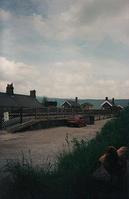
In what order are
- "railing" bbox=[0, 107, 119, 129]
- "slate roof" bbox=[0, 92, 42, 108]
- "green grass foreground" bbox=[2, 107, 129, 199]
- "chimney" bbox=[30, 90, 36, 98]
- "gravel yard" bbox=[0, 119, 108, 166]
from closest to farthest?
"green grass foreground" bbox=[2, 107, 129, 199]
"gravel yard" bbox=[0, 119, 108, 166]
"railing" bbox=[0, 107, 119, 129]
"slate roof" bbox=[0, 92, 42, 108]
"chimney" bbox=[30, 90, 36, 98]

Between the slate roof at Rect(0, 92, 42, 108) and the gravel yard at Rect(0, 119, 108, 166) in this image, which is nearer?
the gravel yard at Rect(0, 119, 108, 166)

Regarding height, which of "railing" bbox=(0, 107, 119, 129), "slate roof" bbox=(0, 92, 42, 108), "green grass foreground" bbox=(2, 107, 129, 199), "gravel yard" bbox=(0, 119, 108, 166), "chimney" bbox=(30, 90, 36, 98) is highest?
"chimney" bbox=(30, 90, 36, 98)

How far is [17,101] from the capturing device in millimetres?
56781

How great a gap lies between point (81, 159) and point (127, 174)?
116cm

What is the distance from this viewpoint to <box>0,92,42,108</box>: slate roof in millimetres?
52812

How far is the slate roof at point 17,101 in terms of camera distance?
52.8 metres

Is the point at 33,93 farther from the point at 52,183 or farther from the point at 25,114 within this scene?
the point at 52,183

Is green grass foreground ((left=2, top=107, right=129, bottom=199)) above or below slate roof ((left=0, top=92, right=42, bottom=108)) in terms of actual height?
below

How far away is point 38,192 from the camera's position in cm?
715

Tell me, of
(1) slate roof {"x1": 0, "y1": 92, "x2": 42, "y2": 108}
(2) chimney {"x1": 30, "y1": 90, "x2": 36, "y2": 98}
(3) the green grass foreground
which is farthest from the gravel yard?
(2) chimney {"x1": 30, "y1": 90, "x2": 36, "y2": 98}

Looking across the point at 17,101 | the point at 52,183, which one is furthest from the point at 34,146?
the point at 17,101

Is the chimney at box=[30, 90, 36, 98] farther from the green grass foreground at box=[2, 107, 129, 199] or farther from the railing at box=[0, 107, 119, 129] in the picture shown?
the green grass foreground at box=[2, 107, 129, 199]

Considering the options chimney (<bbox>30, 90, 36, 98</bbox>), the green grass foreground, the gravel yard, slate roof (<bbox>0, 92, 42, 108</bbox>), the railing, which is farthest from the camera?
chimney (<bbox>30, 90, 36, 98</bbox>)

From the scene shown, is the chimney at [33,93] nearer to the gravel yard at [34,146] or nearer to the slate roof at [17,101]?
the slate roof at [17,101]
